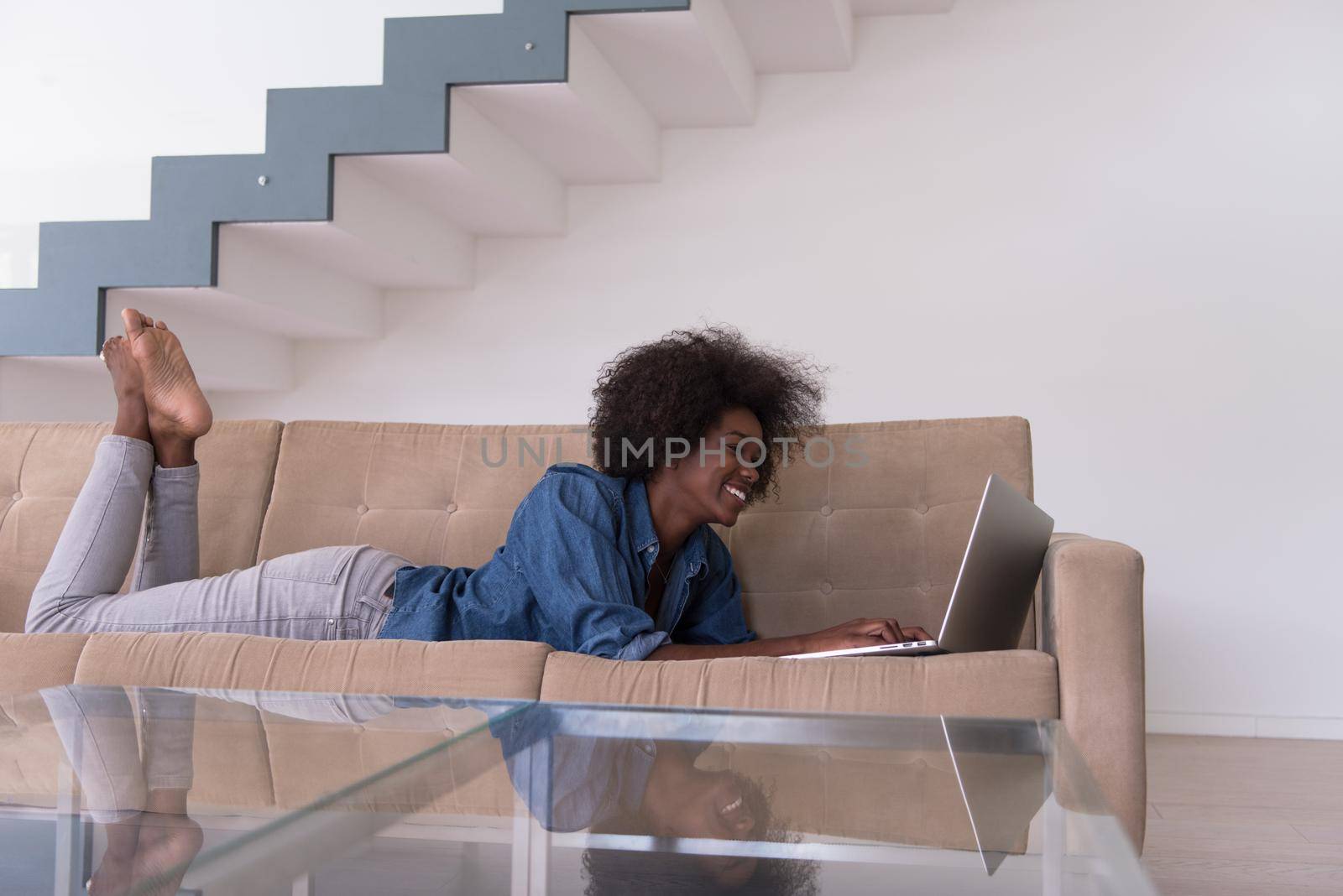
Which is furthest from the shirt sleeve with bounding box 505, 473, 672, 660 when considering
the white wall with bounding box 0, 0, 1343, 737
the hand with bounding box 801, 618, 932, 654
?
the white wall with bounding box 0, 0, 1343, 737

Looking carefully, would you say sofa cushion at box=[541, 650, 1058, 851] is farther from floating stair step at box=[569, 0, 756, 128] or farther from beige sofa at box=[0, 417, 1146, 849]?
→ floating stair step at box=[569, 0, 756, 128]

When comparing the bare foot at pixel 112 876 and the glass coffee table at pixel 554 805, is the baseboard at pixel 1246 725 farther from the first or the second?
the bare foot at pixel 112 876

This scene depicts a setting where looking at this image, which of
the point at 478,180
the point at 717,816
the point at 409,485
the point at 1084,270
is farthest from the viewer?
the point at 1084,270

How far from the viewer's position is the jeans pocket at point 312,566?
1.92m

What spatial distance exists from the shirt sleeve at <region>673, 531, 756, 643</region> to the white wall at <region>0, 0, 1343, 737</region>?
131 cm

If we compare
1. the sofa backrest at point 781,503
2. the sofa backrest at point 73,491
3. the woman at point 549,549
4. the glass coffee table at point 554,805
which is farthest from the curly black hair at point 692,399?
the glass coffee table at point 554,805

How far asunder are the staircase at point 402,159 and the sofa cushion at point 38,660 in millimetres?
1330

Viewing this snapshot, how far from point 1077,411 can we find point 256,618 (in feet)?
7.44

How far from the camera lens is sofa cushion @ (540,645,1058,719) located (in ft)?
4.70

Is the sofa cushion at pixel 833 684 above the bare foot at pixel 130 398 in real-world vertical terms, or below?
below

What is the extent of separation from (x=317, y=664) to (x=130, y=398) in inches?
32.3

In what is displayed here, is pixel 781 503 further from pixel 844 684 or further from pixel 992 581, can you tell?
pixel 844 684

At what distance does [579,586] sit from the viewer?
167cm

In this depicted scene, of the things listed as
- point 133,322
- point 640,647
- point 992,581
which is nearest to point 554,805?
point 640,647
